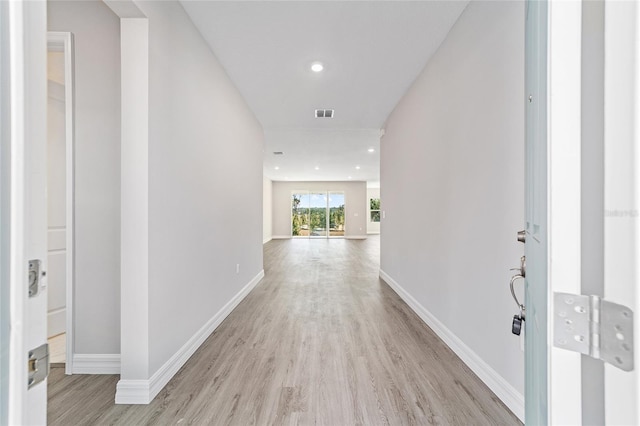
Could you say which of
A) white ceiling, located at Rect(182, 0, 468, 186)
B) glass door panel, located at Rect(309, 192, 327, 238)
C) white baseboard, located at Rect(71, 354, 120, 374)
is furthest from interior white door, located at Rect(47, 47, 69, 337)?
glass door panel, located at Rect(309, 192, 327, 238)

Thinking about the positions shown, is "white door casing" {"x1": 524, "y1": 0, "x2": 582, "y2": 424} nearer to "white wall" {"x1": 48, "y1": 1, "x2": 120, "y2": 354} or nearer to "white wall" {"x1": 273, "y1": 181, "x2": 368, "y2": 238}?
"white wall" {"x1": 48, "y1": 1, "x2": 120, "y2": 354}

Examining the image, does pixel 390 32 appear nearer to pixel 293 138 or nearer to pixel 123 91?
pixel 123 91

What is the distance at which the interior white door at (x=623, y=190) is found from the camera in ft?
1.38

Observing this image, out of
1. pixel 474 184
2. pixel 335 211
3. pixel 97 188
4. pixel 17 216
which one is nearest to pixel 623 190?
pixel 17 216

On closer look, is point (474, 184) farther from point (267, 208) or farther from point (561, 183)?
point (267, 208)

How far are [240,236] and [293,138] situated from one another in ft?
9.09

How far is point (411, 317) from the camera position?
313cm

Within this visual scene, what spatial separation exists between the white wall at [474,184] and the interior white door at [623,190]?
128 cm

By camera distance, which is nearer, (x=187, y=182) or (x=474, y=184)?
(x=474, y=184)

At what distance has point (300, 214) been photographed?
13.1 meters

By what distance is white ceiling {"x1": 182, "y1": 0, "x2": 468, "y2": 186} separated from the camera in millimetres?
2201

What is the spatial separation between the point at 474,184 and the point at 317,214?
11101 millimetres

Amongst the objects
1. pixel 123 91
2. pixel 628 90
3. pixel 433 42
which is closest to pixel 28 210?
pixel 628 90

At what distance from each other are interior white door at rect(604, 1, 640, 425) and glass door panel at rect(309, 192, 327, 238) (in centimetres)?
1254
